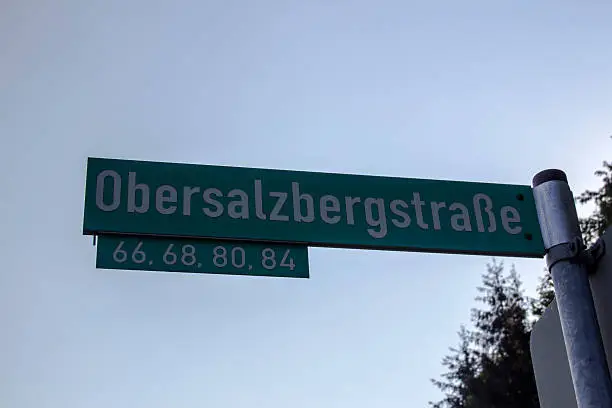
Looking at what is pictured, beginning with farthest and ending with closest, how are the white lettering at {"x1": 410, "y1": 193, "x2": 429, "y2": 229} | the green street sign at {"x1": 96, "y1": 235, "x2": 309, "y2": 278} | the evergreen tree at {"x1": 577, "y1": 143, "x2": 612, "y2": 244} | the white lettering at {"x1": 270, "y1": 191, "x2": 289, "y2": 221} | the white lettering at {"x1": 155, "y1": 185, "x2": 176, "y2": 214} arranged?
1. the evergreen tree at {"x1": 577, "y1": 143, "x2": 612, "y2": 244}
2. the white lettering at {"x1": 410, "y1": 193, "x2": 429, "y2": 229}
3. the white lettering at {"x1": 270, "y1": 191, "x2": 289, "y2": 221}
4. the white lettering at {"x1": 155, "y1": 185, "x2": 176, "y2": 214}
5. the green street sign at {"x1": 96, "y1": 235, "x2": 309, "y2": 278}

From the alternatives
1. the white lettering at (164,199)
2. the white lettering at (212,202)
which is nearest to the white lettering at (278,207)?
the white lettering at (212,202)

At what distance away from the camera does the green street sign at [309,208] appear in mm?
4504

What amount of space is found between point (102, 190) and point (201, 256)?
59cm

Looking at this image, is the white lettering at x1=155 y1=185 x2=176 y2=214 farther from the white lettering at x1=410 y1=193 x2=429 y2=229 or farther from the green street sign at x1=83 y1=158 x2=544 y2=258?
the white lettering at x1=410 y1=193 x2=429 y2=229

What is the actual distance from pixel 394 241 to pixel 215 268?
0.93 m

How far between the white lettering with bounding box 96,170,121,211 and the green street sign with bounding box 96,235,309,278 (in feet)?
0.49

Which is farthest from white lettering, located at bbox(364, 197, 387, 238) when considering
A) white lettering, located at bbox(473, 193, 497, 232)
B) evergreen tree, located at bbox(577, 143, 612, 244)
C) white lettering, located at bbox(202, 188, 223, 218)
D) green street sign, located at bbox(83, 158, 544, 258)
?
evergreen tree, located at bbox(577, 143, 612, 244)

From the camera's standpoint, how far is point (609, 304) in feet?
14.4

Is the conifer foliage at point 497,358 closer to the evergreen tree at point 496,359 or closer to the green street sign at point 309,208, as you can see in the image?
the evergreen tree at point 496,359

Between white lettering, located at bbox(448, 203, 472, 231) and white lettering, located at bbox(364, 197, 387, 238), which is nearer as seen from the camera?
white lettering, located at bbox(364, 197, 387, 238)

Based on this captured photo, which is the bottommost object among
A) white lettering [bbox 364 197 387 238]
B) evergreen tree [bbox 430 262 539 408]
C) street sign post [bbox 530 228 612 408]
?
street sign post [bbox 530 228 612 408]

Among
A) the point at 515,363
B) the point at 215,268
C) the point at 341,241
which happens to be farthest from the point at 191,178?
the point at 515,363

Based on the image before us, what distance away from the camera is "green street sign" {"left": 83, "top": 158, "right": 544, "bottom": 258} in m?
4.50

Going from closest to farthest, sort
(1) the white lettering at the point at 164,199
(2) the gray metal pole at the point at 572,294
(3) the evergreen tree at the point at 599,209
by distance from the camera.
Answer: (2) the gray metal pole at the point at 572,294, (1) the white lettering at the point at 164,199, (3) the evergreen tree at the point at 599,209
